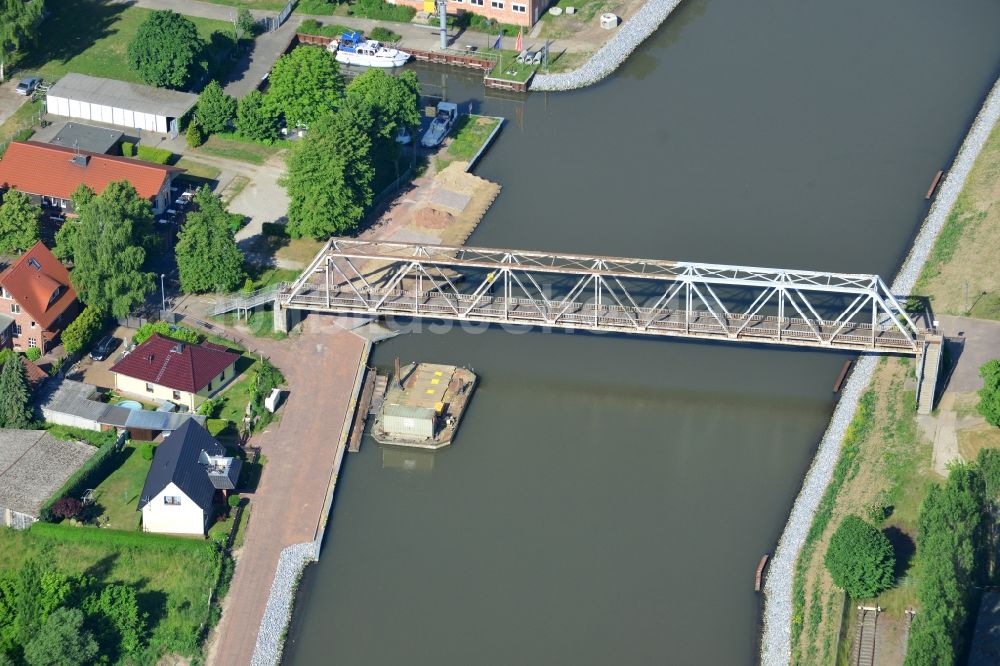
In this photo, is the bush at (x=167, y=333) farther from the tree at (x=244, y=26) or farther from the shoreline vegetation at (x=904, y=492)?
the tree at (x=244, y=26)

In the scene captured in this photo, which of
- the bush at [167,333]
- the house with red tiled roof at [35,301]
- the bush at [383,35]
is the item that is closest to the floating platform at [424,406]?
the bush at [167,333]

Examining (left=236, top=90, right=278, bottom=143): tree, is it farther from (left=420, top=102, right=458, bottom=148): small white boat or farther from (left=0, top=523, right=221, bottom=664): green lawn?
(left=0, top=523, right=221, bottom=664): green lawn

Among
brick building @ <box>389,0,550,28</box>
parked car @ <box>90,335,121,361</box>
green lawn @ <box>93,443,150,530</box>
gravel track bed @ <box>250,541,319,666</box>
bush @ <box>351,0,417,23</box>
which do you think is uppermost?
brick building @ <box>389,0,550,28</box>

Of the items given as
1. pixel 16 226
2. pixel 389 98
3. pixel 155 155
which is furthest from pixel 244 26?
pixel 16 226

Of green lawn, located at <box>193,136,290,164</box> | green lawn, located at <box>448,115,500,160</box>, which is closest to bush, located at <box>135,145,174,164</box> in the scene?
green lawn, located at <box>193,136,290,164</box>

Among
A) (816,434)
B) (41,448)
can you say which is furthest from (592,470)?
(41,448)

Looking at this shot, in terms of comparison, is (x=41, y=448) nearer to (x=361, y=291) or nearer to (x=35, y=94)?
(x=361, y=291)
